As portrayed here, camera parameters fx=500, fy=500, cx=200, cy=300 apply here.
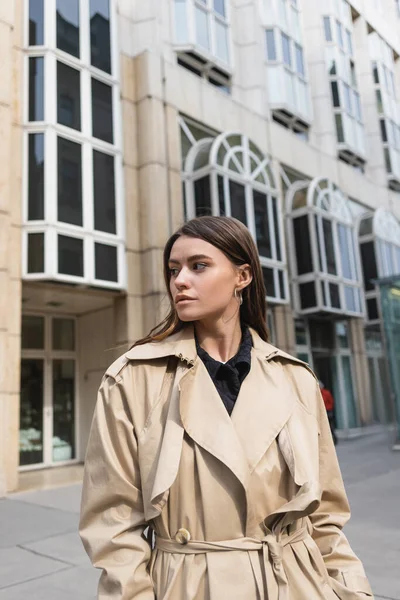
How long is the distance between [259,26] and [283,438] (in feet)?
62.2

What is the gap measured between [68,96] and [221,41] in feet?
22.6

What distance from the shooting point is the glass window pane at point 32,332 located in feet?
41.1

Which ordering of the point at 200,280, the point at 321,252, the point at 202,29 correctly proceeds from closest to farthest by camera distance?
the point at 200,280, the point at 202,29, the point at 321,252

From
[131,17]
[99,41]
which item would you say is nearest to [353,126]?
[131,17]

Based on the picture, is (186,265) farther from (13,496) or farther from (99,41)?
(99,41)

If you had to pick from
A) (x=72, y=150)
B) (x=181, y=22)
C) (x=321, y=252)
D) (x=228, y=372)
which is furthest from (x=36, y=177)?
(x=228, y=372)

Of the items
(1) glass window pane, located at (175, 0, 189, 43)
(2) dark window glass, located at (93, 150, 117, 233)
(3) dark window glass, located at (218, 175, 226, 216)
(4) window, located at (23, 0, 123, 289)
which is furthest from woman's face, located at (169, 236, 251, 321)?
(1) glass window pane, located at (175, 0, 189, 43)

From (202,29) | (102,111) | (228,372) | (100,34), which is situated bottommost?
(228,372)

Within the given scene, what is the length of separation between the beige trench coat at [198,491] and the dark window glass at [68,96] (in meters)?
10.7

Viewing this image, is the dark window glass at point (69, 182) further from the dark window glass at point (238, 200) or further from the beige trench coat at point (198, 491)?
the beige trench coat at point (198, 491)

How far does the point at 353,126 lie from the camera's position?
69.6 ft

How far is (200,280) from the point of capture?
162 centimetres

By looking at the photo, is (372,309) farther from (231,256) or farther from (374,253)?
(231,256)

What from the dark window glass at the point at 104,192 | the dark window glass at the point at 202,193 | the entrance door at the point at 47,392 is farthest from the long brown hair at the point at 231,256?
the dark window glass at the point at 202,193
